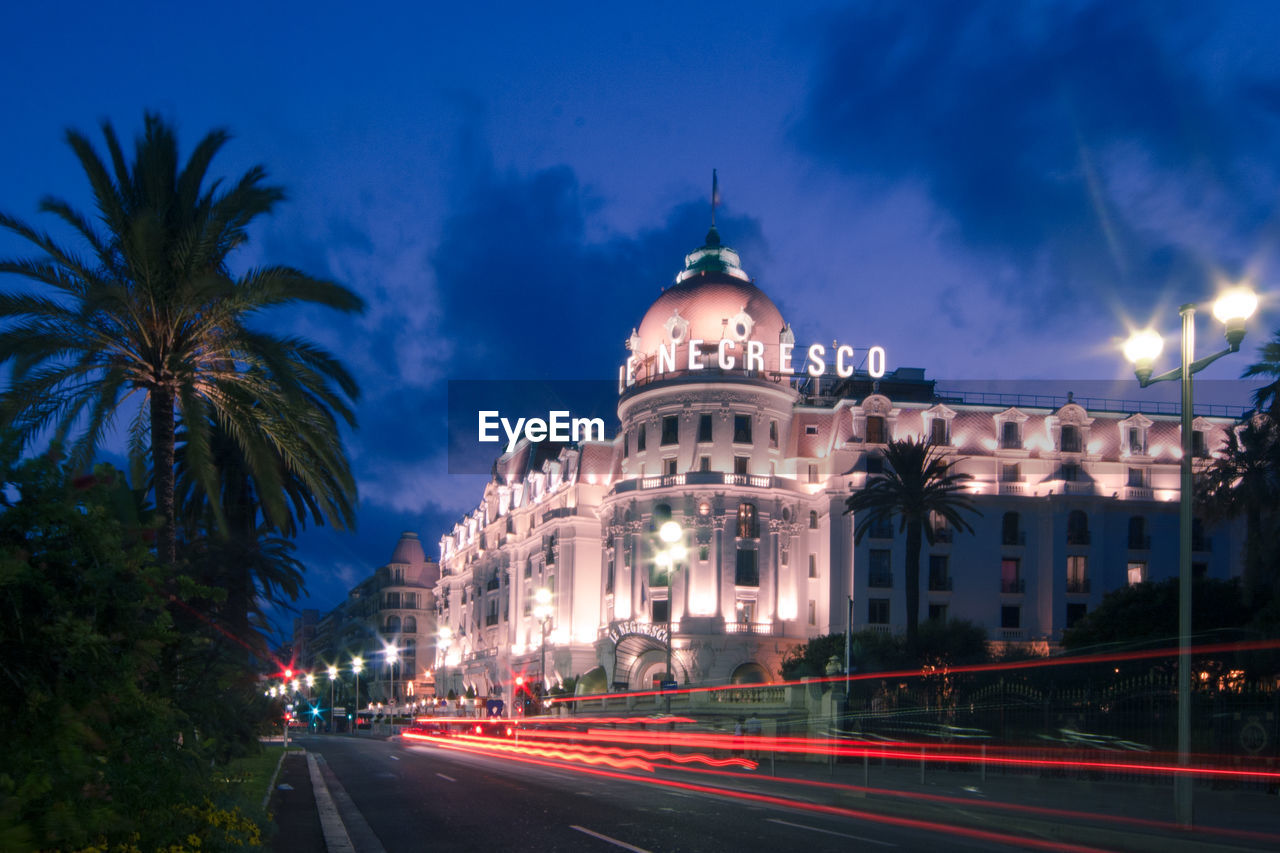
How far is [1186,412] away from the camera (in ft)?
52.9

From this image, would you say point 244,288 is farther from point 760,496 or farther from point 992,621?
point 992,621

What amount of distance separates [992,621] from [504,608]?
4165 centimetres

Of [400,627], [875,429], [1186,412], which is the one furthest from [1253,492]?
[400,627]

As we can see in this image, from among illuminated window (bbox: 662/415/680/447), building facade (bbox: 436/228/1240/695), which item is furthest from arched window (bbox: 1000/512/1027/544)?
illuminated window (bbox: 662/415/680/447)

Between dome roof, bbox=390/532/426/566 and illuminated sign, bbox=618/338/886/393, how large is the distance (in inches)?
3145

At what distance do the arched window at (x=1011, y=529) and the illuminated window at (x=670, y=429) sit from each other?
781 inches

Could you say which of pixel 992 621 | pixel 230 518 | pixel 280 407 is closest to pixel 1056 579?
pixel 992 621

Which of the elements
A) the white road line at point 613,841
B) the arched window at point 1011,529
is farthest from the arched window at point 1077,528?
the white road line at point 613,841

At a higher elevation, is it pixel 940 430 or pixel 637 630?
pixel 940 430

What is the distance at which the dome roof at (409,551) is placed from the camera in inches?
5650

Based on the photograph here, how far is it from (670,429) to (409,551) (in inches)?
3370

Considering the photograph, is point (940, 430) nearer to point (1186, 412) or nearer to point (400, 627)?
point (1186, 412)

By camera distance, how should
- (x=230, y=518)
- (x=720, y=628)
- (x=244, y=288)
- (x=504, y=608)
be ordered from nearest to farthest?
(x=244, y=288) < (x=230, y=518) < (x=720, y=628) < (x=504, y=608)

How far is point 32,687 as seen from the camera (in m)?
6.19
